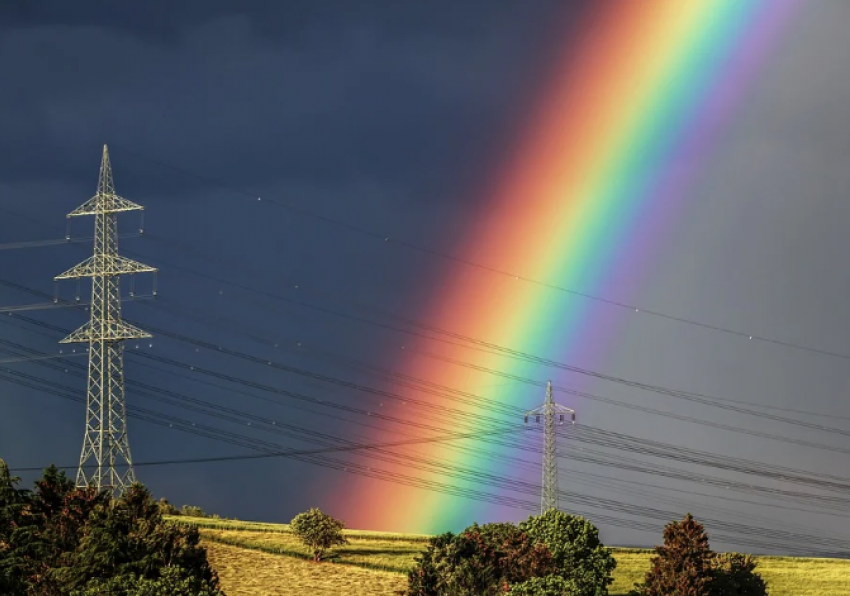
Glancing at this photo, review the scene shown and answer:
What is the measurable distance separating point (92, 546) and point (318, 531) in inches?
2131

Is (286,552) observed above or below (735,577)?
above

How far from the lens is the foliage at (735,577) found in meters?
130

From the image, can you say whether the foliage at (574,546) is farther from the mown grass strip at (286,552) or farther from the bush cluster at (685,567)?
the mown grass strip at (286,552)

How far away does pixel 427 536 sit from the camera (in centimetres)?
19025

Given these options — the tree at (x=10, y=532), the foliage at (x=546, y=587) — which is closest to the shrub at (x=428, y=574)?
the foliage at (x=546, y=587)

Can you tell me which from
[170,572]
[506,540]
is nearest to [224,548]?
[506,540]

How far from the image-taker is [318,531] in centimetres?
15512

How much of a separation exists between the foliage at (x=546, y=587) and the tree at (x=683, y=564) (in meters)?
11.4

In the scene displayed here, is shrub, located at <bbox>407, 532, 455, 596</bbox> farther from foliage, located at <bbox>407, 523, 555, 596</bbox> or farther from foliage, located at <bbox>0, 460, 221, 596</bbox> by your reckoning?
foliage, located at <bbox>0, 460, 221, 596</bbox>

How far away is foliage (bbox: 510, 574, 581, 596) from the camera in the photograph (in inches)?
4599

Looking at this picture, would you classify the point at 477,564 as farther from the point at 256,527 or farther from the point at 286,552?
the point at 256,527

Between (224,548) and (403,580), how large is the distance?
80.0 ft

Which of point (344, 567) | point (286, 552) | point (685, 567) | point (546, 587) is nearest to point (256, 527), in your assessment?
point (286, 552)

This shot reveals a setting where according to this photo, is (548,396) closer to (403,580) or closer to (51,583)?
(403,580)
